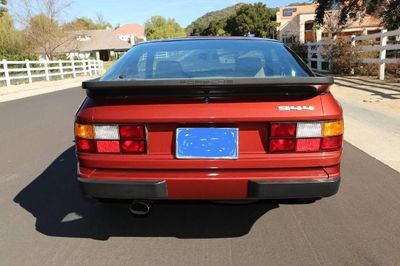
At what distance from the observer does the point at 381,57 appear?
15.6 meters

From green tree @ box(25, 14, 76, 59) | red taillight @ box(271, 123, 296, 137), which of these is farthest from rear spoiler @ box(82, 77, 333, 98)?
green tree @ box(25, 14, 76, 59)

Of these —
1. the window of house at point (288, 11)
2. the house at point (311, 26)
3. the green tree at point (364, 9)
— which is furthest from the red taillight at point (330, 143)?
the window of house at point (288, 11)

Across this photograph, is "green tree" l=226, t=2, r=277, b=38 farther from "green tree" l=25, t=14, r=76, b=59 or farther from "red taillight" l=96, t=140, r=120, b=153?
"red taillight" l=96, t=140, r=120, b=153

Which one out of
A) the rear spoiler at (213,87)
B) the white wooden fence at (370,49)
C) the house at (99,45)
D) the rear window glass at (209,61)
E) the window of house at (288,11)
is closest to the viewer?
the rear spoiler at (213,87)

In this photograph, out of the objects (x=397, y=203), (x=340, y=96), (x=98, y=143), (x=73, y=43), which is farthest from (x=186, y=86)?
(x=73, y=43)

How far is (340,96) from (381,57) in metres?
4.24

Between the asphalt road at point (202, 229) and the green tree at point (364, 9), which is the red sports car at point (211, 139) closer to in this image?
the asphalt road at point (202, 229)

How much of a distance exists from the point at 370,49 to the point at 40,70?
2037cm

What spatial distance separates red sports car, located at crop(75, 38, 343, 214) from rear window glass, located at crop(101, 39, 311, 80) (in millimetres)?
709

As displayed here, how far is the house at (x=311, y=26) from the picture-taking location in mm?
28270

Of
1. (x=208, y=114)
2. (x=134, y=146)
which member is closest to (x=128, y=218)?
(x=134, y=146)

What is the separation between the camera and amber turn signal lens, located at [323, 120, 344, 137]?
3.03 metres

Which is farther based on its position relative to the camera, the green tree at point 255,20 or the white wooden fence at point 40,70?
the green tree at point 255,20

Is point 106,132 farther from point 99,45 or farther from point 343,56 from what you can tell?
point 99,45
